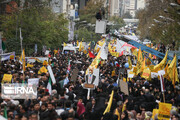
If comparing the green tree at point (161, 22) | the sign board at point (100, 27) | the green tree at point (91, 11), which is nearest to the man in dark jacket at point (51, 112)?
the green tree at point (161, 22)

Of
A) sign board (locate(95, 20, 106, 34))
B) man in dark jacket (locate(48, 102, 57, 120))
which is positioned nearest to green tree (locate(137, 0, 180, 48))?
sign board (locate(95, 20, 106, 34))

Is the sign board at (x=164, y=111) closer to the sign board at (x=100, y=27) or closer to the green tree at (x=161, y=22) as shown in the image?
A: the green tree at (x=161, y=22)

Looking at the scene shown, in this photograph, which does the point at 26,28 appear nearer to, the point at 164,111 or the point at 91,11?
the point at 164,111

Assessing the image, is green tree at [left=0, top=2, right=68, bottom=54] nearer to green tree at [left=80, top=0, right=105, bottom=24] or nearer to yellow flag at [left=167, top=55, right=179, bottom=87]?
yellow flag at [left=167, top=55, right=179, bottom=87]

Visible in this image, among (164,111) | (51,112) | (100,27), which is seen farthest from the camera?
(100,27)

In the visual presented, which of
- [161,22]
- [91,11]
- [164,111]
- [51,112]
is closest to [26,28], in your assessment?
[161,22]

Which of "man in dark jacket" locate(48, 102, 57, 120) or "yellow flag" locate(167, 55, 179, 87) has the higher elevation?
"man in dark jacket" locate(48, 102, 57, 120)

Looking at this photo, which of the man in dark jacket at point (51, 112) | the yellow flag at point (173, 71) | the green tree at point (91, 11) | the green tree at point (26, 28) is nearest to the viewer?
the man in dark jacket at point (51, 112)

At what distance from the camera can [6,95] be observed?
34.4 feet

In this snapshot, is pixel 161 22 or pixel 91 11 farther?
pixel 91 11

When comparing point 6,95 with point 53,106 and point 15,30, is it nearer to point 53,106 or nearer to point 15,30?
point 53,106

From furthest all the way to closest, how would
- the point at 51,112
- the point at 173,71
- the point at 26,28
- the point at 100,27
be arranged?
the point at 26,28 < the point at 100,27 < the point at 173,71 < the point at 51,112

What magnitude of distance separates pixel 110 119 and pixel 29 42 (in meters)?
22.9

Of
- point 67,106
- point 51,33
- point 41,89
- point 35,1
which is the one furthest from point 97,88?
point 51,33
